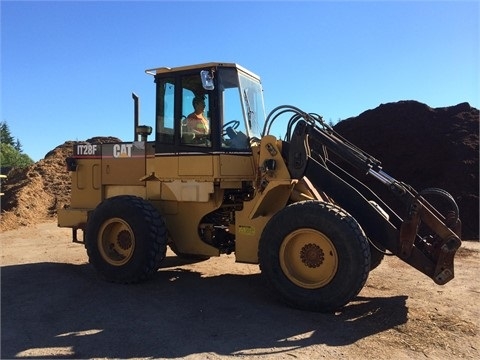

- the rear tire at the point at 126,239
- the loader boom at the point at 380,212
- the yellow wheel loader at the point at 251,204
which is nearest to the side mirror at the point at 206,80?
the yellow wheel loader at the point at 251,204

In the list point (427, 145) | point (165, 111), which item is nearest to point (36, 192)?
point (165, 111)

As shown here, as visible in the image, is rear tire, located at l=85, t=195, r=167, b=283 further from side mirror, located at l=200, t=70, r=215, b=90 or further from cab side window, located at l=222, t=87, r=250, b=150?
side mirror, located at l=200, t=70, r=215, b=90

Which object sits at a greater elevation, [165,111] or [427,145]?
[427,145]

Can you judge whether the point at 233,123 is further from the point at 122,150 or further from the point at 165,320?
the point at 165,320

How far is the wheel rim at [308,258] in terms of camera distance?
5461mm

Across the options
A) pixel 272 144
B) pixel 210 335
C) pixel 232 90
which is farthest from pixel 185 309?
pixel 232 90

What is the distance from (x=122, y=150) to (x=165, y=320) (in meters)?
3.35

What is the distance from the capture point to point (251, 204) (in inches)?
248

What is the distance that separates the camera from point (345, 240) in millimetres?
5262

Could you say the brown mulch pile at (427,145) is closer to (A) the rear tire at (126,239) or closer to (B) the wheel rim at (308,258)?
(B) the wheel rim at (308,258)

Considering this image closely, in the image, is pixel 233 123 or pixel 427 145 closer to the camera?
pixel 233 123

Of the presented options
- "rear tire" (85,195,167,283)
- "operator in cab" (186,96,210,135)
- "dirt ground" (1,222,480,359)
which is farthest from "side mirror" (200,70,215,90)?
"dirt ground" (1,222,480,359)

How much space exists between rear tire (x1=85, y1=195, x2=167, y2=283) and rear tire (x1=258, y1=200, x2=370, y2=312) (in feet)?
5.21

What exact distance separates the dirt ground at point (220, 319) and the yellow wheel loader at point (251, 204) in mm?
Result: 405
